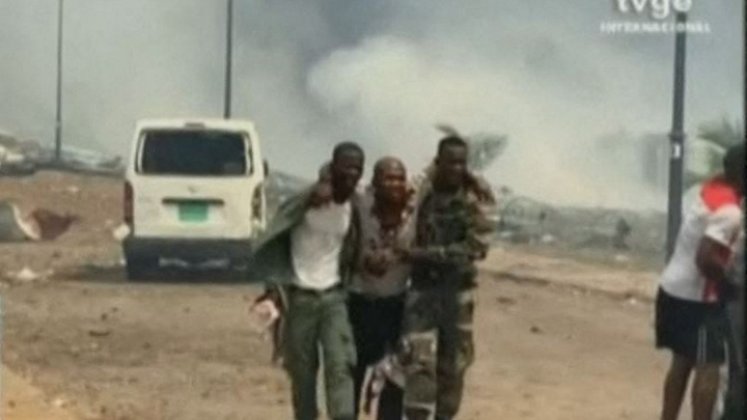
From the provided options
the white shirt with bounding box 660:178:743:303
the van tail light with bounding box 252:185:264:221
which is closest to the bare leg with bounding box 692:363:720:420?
the white shirt with bounding box 660:178:743:303

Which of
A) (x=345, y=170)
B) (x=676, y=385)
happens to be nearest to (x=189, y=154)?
(x=676, y=385)

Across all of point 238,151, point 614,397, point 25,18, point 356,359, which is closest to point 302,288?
point 356,359

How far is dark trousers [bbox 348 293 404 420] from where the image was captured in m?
10.2

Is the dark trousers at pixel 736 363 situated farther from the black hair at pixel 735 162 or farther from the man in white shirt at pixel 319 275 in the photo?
the man in white shirt at pixel 319 275

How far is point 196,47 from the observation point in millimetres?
20703

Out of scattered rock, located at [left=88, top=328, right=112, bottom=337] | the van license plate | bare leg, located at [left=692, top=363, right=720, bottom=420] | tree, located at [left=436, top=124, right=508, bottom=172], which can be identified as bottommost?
scattered rock, located at [left=88, top=328, right=112, bottom=337]

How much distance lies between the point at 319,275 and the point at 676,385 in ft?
5.64

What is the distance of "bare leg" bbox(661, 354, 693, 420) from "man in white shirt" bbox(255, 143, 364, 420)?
147 centimetres

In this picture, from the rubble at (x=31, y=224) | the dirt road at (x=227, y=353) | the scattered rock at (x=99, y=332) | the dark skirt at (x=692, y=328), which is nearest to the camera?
the dark skirt at (x=692, y=328)

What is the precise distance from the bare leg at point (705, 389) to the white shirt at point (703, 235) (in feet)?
0.99

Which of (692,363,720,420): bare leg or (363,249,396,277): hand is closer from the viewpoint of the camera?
(363,249,396,277): hand

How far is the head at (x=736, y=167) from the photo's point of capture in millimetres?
10164

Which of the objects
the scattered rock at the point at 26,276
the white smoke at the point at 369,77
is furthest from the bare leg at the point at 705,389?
the scattered rock at the point at 26,276

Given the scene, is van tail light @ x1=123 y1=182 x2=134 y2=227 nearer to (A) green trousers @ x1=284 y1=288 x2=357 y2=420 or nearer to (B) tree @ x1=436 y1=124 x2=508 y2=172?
(B) tree @ x1=436 y1=124 x2=508 y2=172
